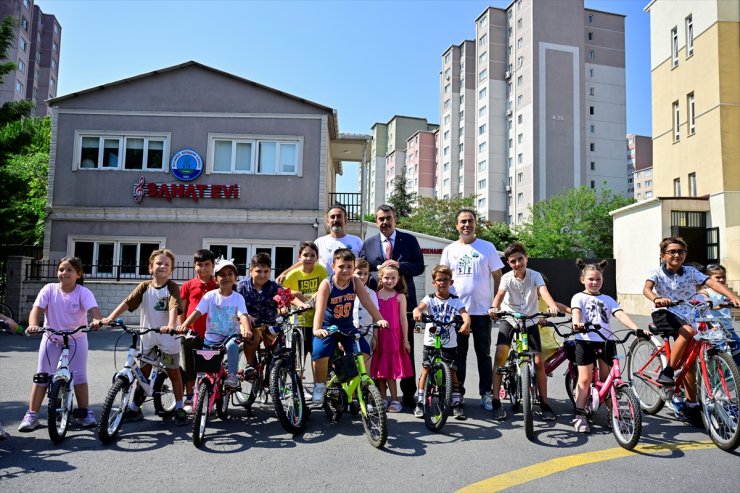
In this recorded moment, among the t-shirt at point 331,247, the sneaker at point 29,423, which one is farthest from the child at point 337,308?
the sneaker at point 29,423

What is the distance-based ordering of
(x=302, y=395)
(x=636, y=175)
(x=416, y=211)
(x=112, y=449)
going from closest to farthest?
(x=112, y=449)
(x=302, y=395)
(x=416, y=211)
(x=636, y=175)

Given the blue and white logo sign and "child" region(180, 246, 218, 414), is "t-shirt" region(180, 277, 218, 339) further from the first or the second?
the blue and white logo sign

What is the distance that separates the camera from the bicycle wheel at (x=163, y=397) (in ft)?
18.4

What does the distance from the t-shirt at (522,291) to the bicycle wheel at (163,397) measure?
371 cm

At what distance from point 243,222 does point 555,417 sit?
1497 cm

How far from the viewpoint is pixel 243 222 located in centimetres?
1903

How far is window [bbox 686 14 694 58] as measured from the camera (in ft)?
87.6

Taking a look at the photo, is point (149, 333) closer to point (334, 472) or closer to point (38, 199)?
point (334, 472)

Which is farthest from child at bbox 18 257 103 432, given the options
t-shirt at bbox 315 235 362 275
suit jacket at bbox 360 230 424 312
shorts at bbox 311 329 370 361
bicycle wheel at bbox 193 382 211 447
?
suit jacket at bbox 360 230 424 312

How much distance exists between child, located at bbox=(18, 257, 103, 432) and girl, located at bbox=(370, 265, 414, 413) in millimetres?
2853

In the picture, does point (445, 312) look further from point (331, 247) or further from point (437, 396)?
point (331, 247)

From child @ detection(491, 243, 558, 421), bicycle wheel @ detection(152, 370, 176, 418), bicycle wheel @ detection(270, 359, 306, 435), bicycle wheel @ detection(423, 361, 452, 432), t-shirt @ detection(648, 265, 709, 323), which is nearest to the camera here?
bicycle wheel @ detection(270, 359, 306, 435)

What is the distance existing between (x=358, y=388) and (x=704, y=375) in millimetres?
3247

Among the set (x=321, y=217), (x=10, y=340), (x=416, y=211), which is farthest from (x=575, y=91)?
(x=10, y=340)
